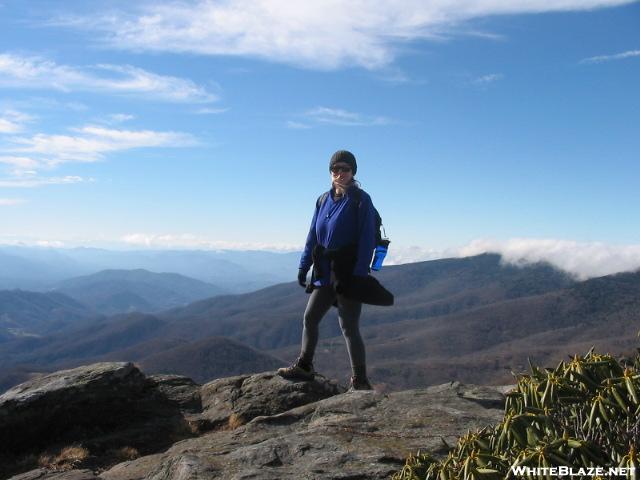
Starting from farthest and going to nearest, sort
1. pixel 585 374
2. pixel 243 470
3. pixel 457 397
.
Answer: pixel 457 397 → pixel 243 470 → pixel 585 374

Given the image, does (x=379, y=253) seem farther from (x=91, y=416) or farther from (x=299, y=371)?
(x=91, y=416)

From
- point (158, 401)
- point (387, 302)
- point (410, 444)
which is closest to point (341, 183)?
point (387, 302)

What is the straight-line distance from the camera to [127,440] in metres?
9.94

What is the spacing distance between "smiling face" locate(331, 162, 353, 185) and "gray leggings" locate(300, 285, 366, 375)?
2068 mm

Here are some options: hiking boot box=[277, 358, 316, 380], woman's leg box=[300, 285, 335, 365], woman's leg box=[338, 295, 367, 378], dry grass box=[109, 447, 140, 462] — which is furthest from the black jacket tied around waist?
dry grass box=[109, 447, 140, 462]

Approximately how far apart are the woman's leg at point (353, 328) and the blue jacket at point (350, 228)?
22.9 inches

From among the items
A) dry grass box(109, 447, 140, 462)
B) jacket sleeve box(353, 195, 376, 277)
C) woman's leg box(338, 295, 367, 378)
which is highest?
jacket sleeve box(353, 195, 376, 277)

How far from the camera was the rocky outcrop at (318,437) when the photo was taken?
5.94 meters

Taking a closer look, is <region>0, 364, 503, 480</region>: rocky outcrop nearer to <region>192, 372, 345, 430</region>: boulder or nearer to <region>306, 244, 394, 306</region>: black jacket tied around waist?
<region>192, 372, 345, 430</region>: boulder

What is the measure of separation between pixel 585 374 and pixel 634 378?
1.13 feet

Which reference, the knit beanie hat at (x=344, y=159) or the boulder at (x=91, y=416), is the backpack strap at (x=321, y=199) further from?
the boulder at (x=91, y=416)

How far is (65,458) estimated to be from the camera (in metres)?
9.23

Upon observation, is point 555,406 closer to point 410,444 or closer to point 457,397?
point 410,444

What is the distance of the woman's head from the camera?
9586 millimetres
